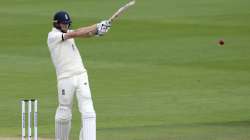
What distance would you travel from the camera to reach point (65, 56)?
469 inches

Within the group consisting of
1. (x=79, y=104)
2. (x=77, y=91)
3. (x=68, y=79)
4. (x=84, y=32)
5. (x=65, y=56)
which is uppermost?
(x=84, y=32)

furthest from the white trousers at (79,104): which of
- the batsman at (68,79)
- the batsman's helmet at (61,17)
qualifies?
the batsman's helmet at (61,17)

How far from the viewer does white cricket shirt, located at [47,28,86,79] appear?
11914 mm

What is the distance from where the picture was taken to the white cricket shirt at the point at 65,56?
11.9 metres

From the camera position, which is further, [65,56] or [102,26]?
[65,56]

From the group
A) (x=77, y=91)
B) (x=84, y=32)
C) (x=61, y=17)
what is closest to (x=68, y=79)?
(x=77, y=91)

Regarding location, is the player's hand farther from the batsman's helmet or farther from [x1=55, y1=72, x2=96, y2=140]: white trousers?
[x1=55, y1=72, x2=96, y2=140]: white trousers

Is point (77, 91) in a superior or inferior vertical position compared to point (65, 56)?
inferior

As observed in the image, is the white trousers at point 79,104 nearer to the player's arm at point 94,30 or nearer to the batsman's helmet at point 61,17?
the player's arm at point 94,30

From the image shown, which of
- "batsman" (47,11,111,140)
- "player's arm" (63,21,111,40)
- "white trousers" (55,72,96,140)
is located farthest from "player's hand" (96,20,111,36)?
"white trousers" (55,72,96,140)

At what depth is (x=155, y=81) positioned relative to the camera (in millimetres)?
19922

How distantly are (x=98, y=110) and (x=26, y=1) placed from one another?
1930 cm

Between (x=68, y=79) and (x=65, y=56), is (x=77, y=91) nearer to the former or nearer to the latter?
(x=68, y=79)

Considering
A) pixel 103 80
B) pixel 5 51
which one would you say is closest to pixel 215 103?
pixel 103 80
